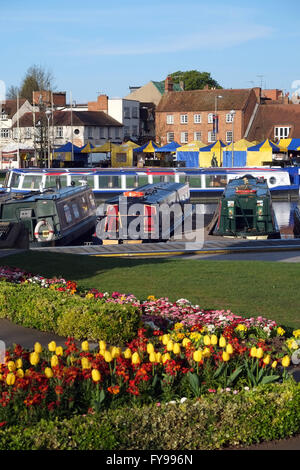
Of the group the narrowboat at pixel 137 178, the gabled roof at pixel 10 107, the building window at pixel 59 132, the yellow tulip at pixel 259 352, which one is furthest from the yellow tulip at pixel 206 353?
the gabled roof at pixel 10 107

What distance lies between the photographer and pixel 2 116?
102 metres

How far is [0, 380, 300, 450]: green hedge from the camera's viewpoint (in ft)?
22.6

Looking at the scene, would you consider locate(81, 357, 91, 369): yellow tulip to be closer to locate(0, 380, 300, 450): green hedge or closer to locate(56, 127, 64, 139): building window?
locate(0, 380, 300, 450): green hedge

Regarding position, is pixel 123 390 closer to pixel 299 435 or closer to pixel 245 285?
pixel 299 435

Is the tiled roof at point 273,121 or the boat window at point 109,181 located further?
Answer: the tiled roof at point 273,121

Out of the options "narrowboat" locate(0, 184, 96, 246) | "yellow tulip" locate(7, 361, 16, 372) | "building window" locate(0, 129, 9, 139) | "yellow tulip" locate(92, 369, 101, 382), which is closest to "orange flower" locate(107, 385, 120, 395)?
"yellow tulip" locate(92, 369, 101, 382)

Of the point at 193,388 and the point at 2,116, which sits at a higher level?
the point at 2,116

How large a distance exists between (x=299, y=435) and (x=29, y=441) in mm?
3114

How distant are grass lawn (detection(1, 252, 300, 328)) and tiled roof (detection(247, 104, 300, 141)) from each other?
2799 inches

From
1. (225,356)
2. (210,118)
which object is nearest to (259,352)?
(225,356)

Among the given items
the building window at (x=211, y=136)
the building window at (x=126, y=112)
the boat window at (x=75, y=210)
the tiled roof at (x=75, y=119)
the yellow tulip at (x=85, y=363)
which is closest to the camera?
the yellow tulip at (x=85, y=363)

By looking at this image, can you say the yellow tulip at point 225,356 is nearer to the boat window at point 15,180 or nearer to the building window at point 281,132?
the boat window at point 15,180

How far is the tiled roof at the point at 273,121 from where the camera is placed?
87.6m
